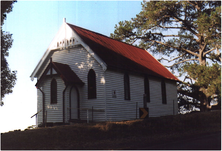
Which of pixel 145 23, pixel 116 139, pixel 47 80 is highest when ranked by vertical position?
pixel 145 23

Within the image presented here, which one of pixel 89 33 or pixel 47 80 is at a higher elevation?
pixel 89 33

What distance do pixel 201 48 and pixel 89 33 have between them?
52.2ft

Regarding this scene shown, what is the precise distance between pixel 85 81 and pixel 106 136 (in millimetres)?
7583

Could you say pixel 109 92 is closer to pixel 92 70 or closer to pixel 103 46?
pixel 92 70

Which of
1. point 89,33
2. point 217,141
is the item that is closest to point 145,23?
point 89,33

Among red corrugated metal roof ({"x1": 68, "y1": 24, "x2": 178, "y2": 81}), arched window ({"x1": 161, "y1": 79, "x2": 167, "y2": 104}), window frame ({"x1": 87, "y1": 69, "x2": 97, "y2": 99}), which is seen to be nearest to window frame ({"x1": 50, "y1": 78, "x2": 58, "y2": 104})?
window frame ({"x1": 87, "y1": 69, "x2": 97, "y2": 99})

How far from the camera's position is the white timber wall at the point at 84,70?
2088cm

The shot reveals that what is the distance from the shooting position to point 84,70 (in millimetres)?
22094

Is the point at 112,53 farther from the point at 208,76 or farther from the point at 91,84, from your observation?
the point at 208,76

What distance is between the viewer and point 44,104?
22.5 m

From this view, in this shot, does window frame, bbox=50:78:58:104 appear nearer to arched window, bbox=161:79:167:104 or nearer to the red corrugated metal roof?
the red corrugated metal roof

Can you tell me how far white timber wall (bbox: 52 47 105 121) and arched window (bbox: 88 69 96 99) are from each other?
25 centimetres

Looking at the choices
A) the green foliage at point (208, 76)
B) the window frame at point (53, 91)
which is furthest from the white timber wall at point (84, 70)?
the green foliage at point (208, 76)

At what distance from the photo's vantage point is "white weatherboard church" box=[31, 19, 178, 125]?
20938 mm
